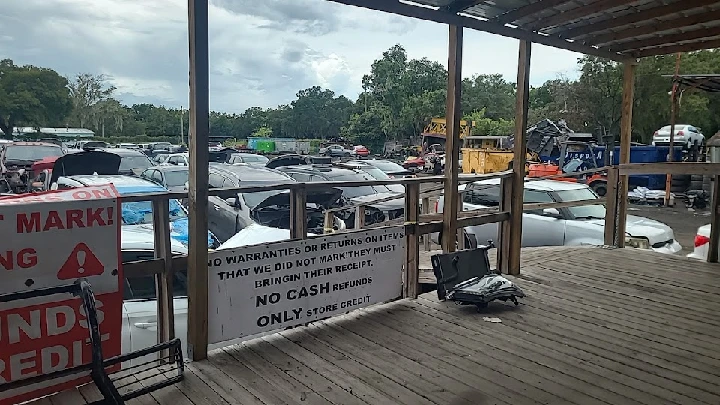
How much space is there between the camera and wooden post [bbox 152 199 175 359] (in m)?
3.29

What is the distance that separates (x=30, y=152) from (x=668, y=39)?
14792mm

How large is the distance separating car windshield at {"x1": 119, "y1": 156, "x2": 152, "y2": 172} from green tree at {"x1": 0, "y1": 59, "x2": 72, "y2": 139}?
11431 millimetres

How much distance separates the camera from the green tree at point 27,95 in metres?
22.7

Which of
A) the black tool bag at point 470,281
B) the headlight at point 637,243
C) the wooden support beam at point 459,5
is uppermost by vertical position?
the wooden support beam at point 459,5

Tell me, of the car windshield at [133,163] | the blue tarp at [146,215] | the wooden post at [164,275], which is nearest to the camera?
the wooden post at [164,275]

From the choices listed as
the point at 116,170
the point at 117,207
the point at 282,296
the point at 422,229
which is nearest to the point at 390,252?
the point at 422,229

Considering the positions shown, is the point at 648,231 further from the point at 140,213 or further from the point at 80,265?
the point at 80,265

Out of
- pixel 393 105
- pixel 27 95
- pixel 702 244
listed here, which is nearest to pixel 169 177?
pixel 702 244

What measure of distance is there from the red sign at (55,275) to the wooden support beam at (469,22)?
209cm

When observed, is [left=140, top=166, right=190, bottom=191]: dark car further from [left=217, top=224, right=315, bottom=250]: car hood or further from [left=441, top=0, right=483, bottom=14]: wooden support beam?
[left=441, top=0, right=483, bottom=14]: wooden support beam

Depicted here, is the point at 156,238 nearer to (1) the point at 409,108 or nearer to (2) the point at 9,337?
(2) the point at 9,337

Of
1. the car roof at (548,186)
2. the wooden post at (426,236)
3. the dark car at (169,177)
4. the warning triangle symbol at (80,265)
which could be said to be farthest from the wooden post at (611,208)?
the dark car at (169,177)

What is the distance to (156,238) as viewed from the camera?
330 cm

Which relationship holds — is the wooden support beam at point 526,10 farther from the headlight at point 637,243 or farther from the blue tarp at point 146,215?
the headlight at point 637,243
